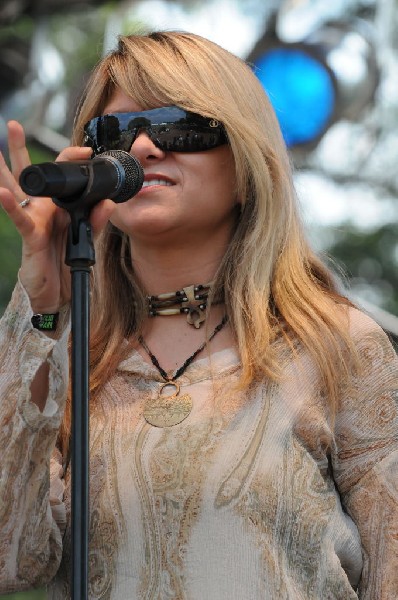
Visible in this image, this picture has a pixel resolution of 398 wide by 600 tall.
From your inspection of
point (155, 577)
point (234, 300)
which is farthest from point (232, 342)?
point (155, 577)

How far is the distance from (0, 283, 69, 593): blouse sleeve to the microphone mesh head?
306 millimetres

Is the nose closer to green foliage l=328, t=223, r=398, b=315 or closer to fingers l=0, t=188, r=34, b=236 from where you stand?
fingers l=0, t=188, r=34, b=236

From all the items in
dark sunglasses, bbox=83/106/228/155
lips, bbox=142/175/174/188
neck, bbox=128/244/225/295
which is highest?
dark sunglasses, bbox=83/106/228/155

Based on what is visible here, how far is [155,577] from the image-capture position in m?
3.05

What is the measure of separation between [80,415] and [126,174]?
0.46 metres

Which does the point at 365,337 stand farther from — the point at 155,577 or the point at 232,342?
the point at 155,577

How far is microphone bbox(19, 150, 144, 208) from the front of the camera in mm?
2590

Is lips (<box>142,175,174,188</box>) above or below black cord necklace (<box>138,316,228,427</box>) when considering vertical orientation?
above

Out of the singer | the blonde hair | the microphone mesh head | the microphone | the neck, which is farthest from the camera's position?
the neck

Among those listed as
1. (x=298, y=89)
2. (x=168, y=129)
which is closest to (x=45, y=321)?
(x=168, y=129)

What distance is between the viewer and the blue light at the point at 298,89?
600 cm

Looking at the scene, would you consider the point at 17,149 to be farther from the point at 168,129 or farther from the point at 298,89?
the point at 298,89

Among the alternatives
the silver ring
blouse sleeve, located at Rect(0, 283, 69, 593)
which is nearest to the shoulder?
blouse sleeve, located at Rect(0, 283, 69, 593)

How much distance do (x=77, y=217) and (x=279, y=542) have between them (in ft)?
2.62
